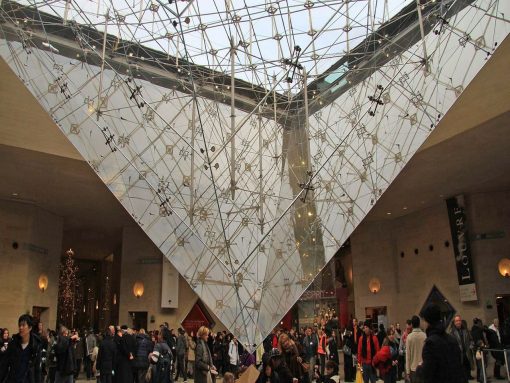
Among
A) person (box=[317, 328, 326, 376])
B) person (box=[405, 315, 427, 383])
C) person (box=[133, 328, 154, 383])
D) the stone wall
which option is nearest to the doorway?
the stone wall

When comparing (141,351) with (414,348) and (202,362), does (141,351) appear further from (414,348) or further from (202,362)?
(414,348)

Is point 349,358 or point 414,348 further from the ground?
point 414,348

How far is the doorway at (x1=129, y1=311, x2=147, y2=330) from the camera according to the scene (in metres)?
16.3

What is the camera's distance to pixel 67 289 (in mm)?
22938

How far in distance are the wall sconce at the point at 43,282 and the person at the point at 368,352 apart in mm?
10237

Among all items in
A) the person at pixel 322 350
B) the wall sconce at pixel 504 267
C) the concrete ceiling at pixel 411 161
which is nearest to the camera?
the concrete ceiling at pixel 411 161

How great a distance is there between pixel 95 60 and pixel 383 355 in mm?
6808

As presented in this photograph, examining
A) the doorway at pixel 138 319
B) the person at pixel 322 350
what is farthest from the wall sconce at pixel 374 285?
the doorway at pixel 138 319

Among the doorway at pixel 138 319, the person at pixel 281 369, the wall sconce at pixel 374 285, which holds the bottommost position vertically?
the person at pixel 281 369

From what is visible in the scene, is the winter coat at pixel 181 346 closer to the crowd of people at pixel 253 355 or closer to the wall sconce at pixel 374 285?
the crowd of people at pixel 253 355

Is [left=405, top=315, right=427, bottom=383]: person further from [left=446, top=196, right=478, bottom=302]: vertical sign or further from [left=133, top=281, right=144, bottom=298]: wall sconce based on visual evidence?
[left=133, top=281, right=144, bottom=298]: wall sconce

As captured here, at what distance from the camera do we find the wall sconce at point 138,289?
53.3 feet

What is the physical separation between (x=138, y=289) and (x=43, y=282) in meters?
2.94

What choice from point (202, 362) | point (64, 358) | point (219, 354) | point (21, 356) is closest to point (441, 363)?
point (21, 356)
